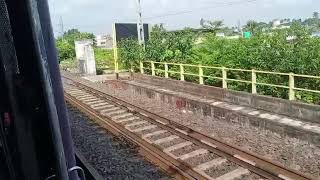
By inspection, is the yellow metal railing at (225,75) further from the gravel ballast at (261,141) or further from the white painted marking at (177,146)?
the white painted marking at (177,146)

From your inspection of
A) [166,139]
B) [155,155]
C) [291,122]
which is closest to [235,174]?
[155,155]

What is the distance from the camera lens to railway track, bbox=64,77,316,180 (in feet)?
22.0

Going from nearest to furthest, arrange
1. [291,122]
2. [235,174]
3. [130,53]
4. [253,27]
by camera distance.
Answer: [235,174] < [291,122] < [253,27] < [130,53]

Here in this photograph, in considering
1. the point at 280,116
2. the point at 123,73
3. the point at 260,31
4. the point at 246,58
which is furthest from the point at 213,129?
the point at 123,73

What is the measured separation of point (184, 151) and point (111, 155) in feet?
5.86

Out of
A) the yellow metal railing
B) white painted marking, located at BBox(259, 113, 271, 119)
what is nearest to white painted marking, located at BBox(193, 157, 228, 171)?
white painted marking, located at BBox(259, 113, 271, 119)

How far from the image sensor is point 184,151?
8312 mm

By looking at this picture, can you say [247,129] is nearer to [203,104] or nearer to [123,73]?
[203,104]

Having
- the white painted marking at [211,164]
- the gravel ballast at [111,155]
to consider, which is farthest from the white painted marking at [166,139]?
the white painted marking at [211,164]

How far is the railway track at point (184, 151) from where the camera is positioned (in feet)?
22.0

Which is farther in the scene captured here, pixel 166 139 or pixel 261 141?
pixel 166 139

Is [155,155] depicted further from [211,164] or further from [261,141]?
[261,141]

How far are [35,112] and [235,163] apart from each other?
6.14 meters

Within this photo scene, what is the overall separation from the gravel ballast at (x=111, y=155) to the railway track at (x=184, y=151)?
0.24 metres
